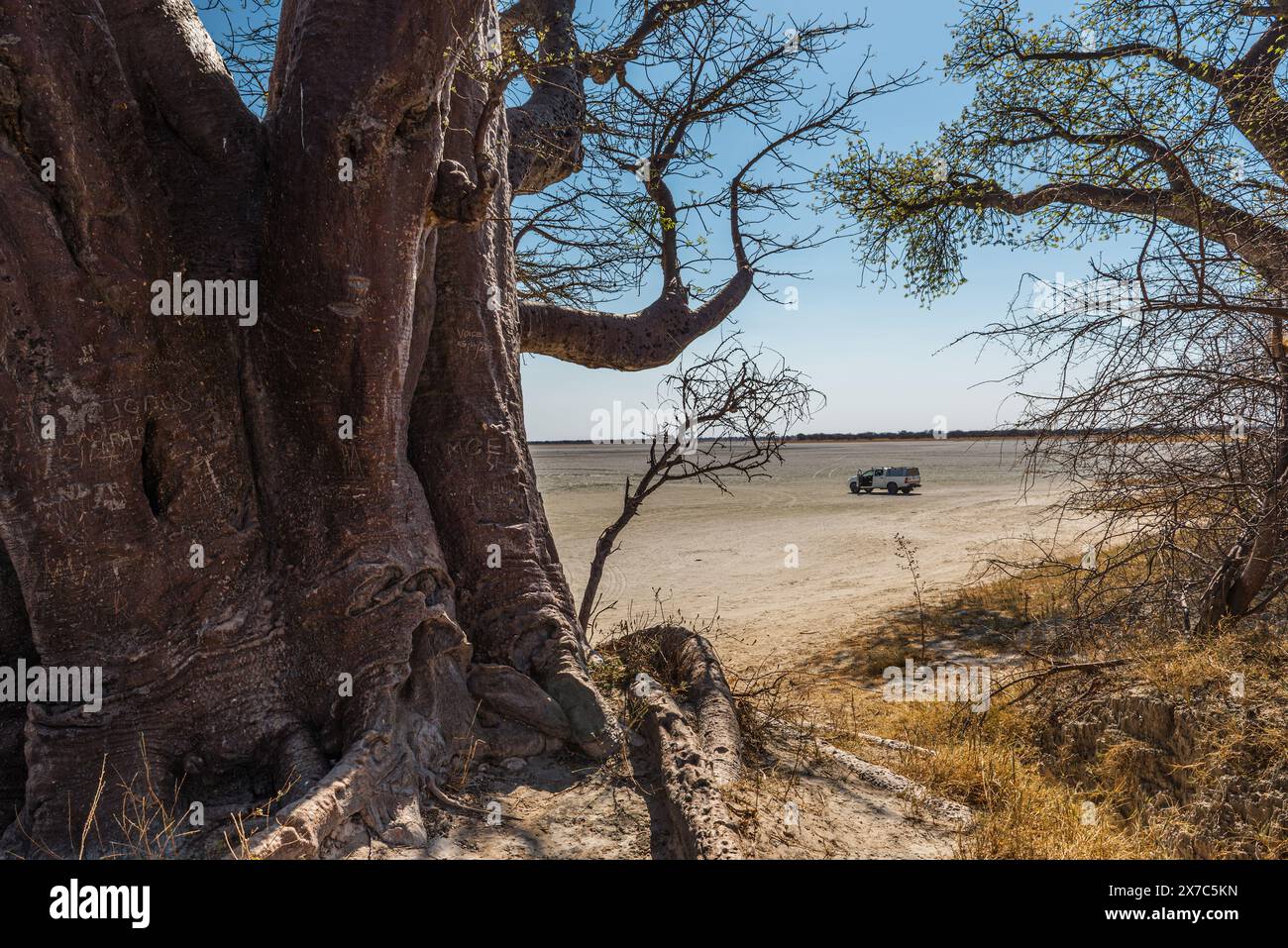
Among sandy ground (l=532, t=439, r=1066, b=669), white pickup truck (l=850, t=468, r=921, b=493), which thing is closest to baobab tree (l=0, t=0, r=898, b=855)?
sandy ground (l=532, t=439, r=1066, b=669)

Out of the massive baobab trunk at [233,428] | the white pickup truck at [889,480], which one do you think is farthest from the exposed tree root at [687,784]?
the white pickup truck at [889,480]

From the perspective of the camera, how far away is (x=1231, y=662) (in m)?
4.93

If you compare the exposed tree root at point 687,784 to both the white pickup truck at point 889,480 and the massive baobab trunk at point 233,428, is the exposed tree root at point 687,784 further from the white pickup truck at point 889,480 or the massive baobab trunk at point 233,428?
the white pickup truck at point 889,480

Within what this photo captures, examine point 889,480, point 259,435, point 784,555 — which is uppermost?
point 259,435

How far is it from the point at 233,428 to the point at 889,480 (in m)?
33.0

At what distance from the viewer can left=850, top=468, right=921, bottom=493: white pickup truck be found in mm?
33125

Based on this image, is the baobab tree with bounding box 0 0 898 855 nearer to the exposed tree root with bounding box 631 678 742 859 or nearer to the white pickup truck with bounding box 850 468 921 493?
the exposed tree root with bounding box 631 678 742 859

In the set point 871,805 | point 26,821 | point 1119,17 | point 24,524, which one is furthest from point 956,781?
point 1119,17

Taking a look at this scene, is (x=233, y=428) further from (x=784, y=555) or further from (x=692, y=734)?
(x=784, y=555)

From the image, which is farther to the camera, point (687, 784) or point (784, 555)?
point (784, 555)

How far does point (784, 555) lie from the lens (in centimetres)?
1741

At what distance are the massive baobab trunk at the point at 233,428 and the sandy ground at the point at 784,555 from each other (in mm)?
3628

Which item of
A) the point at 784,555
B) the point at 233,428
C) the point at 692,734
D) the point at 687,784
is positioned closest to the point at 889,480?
the point at 784,555

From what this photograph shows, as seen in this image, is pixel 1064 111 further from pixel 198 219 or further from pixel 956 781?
pixel 198 219
